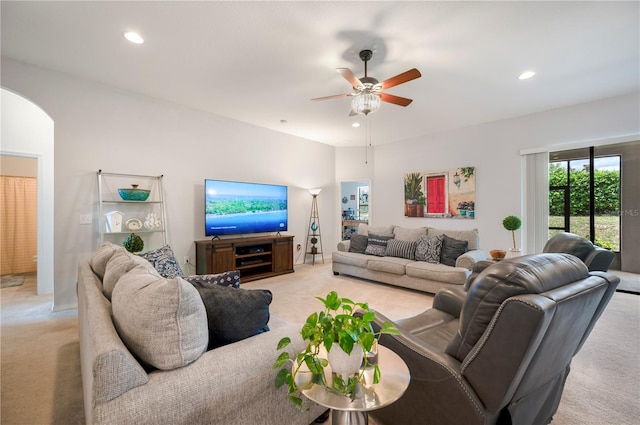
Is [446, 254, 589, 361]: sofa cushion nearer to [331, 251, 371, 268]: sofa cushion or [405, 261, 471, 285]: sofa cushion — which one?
[405, 261, 471, 285]: sofa cushion

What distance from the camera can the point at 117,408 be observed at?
816mm

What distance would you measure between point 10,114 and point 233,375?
5.13 m

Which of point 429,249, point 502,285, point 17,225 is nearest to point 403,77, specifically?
point 502,285

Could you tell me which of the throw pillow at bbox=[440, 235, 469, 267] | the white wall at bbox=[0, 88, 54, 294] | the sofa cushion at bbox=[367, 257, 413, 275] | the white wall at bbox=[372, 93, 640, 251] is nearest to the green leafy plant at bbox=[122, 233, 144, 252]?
the white wall at bbox=[0, 88, 54, 294]

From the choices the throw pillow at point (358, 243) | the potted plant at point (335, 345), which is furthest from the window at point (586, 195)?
the potted plant at point (335, 345)

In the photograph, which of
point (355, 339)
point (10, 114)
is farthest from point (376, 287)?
point (10, 114)

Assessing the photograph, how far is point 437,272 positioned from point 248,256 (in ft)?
9.50

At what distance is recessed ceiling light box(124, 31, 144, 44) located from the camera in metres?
2.42

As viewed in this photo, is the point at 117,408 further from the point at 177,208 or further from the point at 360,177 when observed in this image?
the point at 360,177

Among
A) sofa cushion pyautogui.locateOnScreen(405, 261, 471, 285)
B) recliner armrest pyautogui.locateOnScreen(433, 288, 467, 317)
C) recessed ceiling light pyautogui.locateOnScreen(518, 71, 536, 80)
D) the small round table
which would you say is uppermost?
recessed ceiling light pyautogui.locateOnScreen(518, 71, 536, 80)

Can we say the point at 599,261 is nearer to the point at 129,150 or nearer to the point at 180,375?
the point at 180,375

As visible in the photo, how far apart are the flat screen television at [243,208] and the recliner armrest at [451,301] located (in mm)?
3417

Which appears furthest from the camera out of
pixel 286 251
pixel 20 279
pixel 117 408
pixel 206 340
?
pixel 286 251

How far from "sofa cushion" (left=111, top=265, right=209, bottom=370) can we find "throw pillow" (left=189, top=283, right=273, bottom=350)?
12cm
